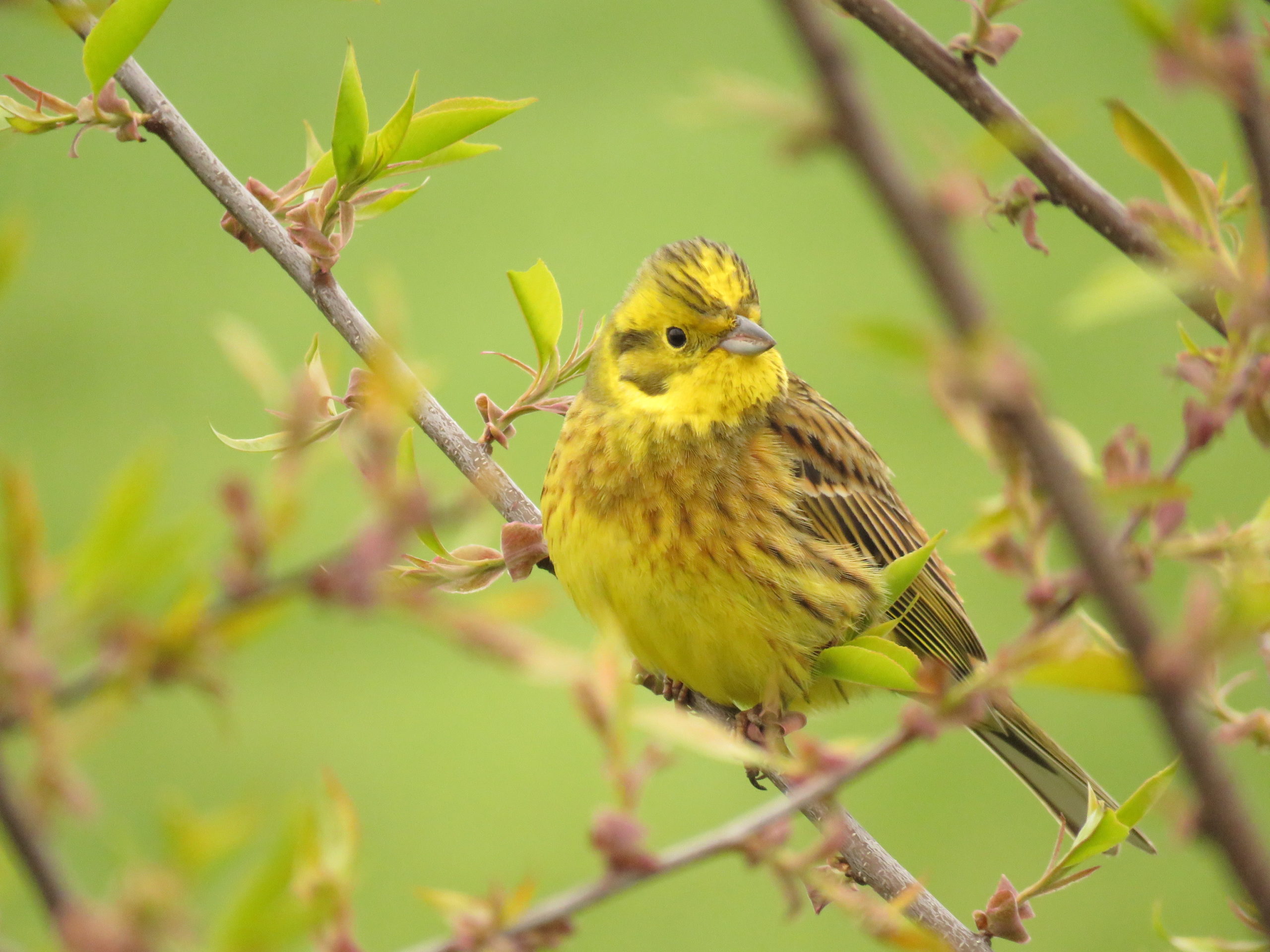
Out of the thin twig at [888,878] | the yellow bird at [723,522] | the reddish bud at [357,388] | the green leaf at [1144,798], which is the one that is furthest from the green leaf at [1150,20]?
the yellow bird at [723,522]

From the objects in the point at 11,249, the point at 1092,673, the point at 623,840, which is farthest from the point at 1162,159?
the point at 11,249

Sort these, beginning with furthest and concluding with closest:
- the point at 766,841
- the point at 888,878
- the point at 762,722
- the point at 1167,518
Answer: the point at 762,722 → the point at 888,878 → the point at 1167,518 → the point at 766,841

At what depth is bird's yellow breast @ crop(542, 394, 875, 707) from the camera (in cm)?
187

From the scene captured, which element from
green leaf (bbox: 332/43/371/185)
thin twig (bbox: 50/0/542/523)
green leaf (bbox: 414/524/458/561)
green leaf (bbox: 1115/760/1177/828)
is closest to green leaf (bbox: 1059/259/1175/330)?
green leaf (bbox: 1115/760/1177/828)

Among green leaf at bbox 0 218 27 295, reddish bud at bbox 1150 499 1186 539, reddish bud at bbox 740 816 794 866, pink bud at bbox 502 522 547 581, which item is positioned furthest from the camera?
pink bud at bbox 502 522 547 581

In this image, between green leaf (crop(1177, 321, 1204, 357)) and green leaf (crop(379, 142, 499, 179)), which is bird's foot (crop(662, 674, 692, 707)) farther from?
green leaf (crop(1177, 321, 1204, 357))

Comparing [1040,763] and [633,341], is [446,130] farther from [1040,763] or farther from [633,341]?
[1040,763]

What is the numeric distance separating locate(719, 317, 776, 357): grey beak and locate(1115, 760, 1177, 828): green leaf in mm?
1111

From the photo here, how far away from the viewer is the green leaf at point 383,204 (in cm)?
126

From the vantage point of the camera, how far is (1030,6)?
7555 millimetres

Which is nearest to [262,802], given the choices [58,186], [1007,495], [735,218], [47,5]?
[1007,495]

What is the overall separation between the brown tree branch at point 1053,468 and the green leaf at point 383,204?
89 cm

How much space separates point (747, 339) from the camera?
1.97m

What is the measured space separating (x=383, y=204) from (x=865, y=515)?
1.15 m
